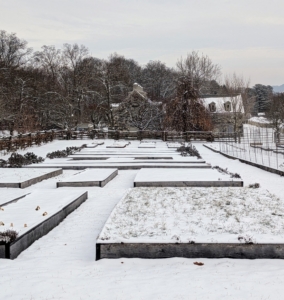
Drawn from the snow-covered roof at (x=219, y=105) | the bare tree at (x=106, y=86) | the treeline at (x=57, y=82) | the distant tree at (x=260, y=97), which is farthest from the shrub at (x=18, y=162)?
the distant tree at (x=260, y=97)

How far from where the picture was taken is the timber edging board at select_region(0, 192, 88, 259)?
4699 mm

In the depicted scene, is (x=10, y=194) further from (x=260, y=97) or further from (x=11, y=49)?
(x=260, y=97)

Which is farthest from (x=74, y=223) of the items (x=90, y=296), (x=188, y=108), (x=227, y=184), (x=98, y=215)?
(x=188, y=108)

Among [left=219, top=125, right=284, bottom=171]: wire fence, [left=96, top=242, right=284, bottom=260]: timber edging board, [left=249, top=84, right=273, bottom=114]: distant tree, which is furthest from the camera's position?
[left=249, top=84, right=273, bottom=114]: distant tree

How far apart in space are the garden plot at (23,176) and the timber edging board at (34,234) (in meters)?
3.39

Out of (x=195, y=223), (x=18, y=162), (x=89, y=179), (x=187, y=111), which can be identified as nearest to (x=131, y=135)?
(x=187, y=111)

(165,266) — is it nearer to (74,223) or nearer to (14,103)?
(74,223)

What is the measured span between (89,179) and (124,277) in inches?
254

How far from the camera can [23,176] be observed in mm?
11023

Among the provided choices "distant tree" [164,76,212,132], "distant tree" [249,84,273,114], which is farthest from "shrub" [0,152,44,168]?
"distant tree" [249,84,273,114]

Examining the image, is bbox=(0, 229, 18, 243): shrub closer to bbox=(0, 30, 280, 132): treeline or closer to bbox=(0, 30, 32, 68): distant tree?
bbox=(0, 30, 280, 132): treeline

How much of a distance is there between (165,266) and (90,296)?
1.14 m

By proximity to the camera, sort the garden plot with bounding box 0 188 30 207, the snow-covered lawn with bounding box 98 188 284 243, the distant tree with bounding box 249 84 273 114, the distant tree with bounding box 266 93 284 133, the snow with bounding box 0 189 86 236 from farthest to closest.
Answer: the distant tree with bounding box 249 84 273 114 < the distant tree with bounding box 266 93 284 133 < the garden plot with bounding box 0 188 30 207 < the snow with bounding box 0 189 86 236 < the snow-covered lawn with bounding box 98 188 284 243

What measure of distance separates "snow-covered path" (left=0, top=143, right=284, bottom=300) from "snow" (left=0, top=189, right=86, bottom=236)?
52cm
